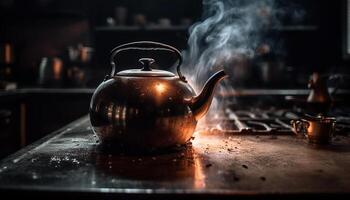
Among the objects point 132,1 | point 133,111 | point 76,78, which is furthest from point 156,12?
point 133,111

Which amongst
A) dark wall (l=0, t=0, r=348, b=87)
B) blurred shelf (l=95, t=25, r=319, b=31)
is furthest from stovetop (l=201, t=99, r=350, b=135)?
dark wall (l=0, t=0, r=348, b=87)

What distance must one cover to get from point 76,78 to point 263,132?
328 cm

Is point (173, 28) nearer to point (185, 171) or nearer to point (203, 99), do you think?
point (203, 99)

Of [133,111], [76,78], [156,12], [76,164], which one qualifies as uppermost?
[156,12]

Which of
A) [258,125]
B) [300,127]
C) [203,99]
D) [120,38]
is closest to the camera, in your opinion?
[203,99]

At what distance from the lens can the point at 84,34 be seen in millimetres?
5051

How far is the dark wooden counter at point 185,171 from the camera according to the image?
0.87m

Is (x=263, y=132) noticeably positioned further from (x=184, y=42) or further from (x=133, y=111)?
(x=184, y=42)

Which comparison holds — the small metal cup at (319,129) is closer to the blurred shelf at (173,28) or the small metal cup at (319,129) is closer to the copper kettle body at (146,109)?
the copper kettle body at (146,109)

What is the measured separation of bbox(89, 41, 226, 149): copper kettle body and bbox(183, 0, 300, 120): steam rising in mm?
2793

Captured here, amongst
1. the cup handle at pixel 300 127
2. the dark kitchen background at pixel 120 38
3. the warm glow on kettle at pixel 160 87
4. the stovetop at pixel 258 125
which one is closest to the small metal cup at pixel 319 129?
the cup handle at pixel 300 127

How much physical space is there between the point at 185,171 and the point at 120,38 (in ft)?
13.3

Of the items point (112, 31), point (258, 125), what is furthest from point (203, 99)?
point (112, 31)

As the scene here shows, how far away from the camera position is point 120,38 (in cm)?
493
